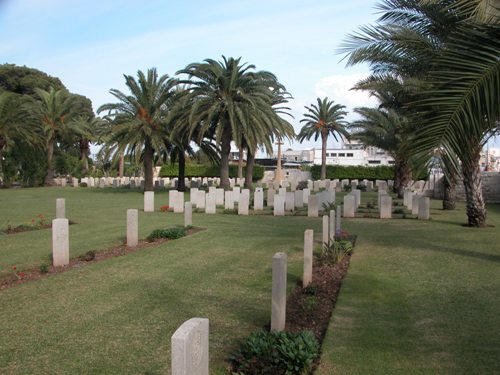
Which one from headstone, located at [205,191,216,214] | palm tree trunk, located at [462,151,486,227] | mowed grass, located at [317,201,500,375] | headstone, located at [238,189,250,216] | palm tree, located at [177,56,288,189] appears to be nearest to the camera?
mowed grass, located at [317,201,500,375]

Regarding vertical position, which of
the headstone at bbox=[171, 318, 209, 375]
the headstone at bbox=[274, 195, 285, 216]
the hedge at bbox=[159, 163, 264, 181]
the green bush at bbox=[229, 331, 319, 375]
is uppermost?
the hedge at bbox=[159, 163, 264, 181]

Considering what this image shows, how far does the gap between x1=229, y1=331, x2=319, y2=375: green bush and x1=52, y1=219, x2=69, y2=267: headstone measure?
220 inches

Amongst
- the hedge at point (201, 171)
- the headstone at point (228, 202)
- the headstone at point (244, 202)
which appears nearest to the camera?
the headstone at point (244, 202)

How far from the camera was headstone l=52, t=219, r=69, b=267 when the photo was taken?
9156mm

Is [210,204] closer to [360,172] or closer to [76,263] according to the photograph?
[76,263]

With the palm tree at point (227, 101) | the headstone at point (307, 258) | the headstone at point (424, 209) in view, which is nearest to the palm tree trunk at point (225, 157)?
the palm tree at point (227, 101)

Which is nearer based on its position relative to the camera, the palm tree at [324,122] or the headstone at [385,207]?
the headstone at [385,207]

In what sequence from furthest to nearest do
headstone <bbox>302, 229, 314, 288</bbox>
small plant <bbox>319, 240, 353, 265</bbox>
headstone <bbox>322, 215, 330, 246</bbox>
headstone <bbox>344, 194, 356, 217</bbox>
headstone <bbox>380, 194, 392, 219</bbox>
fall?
headstone <bbox>344, 194, 356, 217</bbox>, headstone <bbox>380, 194, 392, 219</bbox>, headstone <bbox>322, 215, 330, 246</bbox>, small plant <bbox>319, 240, 353, 265</bbox>, headstone <bbox>302, 229, 314, 288</bbox>

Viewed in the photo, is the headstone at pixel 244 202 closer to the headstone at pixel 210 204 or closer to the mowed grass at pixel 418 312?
the headstone at pixel 210 204

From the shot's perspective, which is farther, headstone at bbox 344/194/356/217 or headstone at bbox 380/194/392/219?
headstone at bbox 344/194/356/217

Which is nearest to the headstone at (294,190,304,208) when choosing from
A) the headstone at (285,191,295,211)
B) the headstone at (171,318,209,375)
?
the headstone at (285,191,295,211)

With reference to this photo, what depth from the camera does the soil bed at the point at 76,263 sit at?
7.99m

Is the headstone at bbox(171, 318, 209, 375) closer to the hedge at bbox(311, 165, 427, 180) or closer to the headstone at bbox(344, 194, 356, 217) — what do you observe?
the headstone at bbox(344, 194, 356, 217)

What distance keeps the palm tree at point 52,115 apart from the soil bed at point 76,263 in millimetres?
29786
